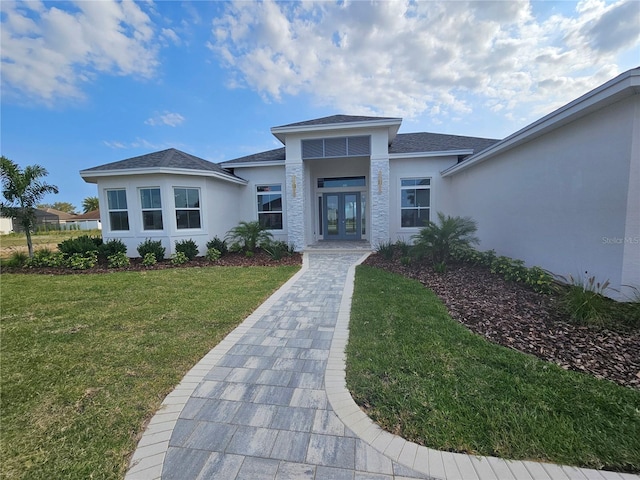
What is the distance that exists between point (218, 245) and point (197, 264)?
1644mm

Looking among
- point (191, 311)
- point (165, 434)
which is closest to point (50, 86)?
point (191, 311)

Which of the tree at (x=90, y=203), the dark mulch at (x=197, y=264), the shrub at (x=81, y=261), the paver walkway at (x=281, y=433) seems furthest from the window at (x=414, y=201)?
the tree at (x=90, y=203)

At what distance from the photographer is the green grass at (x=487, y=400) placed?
1.89m

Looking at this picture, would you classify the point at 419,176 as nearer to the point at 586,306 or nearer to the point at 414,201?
the point at 414,201

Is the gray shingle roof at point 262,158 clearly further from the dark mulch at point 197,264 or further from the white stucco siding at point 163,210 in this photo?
the dark mulch at point 197,264

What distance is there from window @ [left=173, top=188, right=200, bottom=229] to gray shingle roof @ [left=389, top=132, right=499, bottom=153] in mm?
8475

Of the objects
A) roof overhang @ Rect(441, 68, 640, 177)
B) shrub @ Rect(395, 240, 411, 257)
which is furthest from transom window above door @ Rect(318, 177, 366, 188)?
roof overhang @ Rect(441, 68, 640, 177)

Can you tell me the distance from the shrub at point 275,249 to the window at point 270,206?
2030 millimetres

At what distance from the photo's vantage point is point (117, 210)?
419 inches

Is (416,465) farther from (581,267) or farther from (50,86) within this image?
(50,86)

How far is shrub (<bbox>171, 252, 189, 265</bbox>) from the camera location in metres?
9.78

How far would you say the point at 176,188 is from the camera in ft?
34.2

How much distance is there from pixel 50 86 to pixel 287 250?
10667 millimetres

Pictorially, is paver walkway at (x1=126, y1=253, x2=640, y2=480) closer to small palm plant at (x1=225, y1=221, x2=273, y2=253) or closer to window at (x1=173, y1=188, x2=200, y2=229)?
small palm plant at (x1=225, y1=221, x2=273, y2=253)
